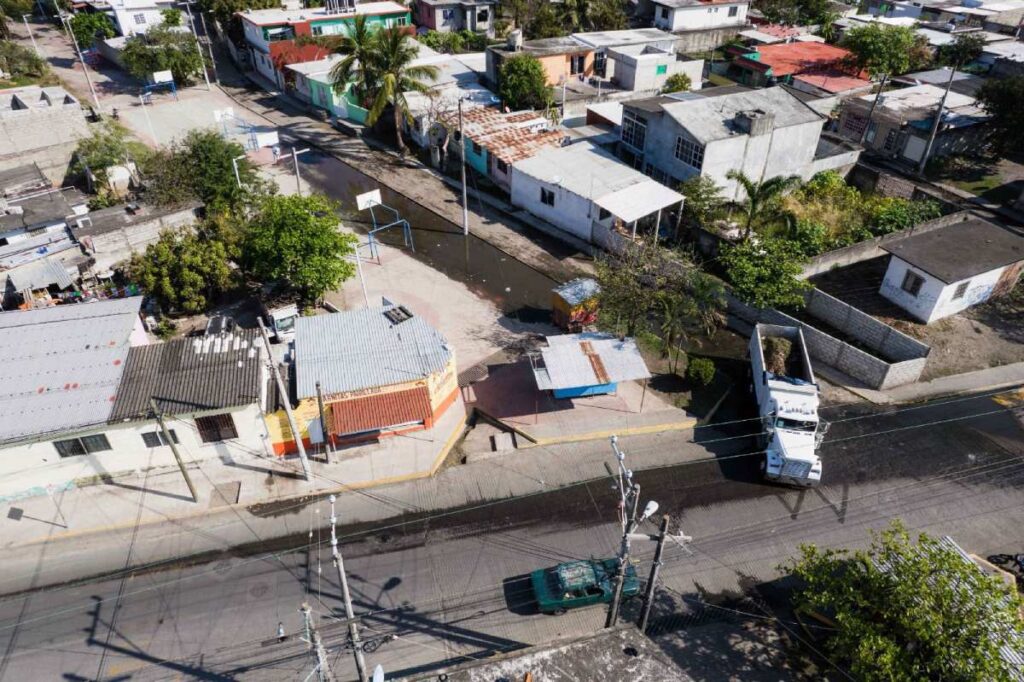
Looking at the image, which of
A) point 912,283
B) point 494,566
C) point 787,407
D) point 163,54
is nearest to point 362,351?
point 494,566

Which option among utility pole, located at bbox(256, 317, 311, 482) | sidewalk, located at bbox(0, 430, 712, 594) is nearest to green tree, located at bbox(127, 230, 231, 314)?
utility pole, located at bbox(256, 317, 311, 482)

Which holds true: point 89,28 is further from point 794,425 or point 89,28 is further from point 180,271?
point 794,425

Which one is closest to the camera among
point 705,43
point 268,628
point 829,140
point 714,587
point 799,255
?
point 268,628

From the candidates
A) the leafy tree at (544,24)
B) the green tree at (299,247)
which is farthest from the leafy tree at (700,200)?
the leafy tree at (544,24)

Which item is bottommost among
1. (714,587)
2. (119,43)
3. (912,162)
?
(714,587)

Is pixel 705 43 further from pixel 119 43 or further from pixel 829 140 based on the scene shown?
pixel 119 43

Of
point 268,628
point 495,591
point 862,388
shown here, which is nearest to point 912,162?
point 862,388
